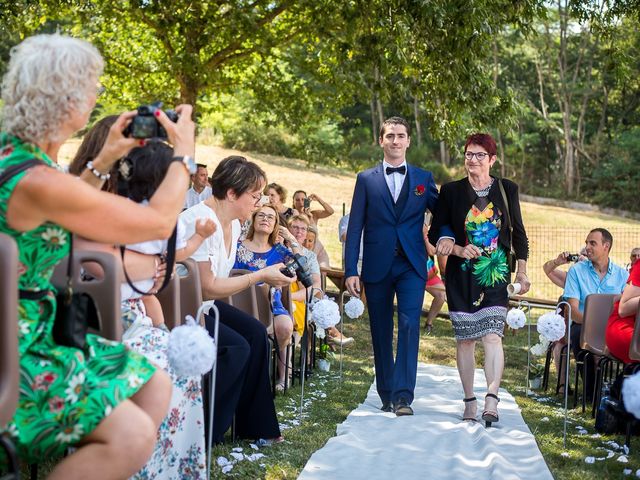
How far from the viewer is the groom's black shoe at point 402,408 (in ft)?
24.3

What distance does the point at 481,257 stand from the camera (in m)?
7.24

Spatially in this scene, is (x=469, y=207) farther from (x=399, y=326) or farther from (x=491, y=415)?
(x=491, y=415)

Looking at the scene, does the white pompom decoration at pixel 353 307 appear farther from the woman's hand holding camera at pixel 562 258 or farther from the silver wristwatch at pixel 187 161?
the silver wristwatch at pixel 187 161

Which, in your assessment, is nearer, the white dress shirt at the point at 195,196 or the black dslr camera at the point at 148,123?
the black dslr camera at the point at 148,123

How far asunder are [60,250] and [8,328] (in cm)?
35

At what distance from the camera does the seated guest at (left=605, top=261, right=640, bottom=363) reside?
244 inches

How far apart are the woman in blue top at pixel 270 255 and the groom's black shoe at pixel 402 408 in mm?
1182

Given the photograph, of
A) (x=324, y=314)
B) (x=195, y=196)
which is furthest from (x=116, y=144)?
(x=195, y=196)

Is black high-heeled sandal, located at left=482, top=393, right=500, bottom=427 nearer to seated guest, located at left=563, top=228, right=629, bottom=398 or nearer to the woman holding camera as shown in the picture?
the woman holding camera

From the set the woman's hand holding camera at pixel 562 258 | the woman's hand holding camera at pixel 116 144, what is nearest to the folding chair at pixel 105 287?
the woman's hand holding camera at pixel 116 144

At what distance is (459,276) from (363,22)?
19.6 feet

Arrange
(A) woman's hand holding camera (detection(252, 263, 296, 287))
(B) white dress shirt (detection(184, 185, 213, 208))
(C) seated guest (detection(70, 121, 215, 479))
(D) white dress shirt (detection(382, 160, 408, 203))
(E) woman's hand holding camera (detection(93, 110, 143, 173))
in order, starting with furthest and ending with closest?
(B) white dress shirt (detection(184, 185, 213, 208)), (D) white dress shirt (detection(382, 160, 408, 203)), (A) woman's hand holding camera (detection(252, 263, 296, 287)), (C) seated guest (detection(70, 121, 215, 479)), (E) woman's hand holding camera (detection(93, 110, 143, 173))

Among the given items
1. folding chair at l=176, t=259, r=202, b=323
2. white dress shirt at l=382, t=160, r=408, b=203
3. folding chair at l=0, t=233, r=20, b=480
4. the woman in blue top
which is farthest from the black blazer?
folding chair at l=0, t=233, r=20, b=480

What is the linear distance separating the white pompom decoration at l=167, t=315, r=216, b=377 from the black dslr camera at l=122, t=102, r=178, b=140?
81 centimetres
